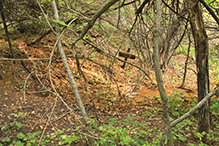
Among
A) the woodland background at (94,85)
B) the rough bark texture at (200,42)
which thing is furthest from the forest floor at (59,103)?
the rough bark texture at (200,42)

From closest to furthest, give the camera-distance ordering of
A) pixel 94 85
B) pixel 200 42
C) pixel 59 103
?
pixel 200 42
pixel 59 103
pixel 94 85

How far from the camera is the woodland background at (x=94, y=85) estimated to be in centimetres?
196

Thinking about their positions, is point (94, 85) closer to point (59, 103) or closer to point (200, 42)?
point (59, 103)

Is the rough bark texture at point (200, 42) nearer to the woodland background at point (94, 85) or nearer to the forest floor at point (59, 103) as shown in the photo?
the woodland background at point (94, 85)

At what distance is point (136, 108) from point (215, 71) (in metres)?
8.50

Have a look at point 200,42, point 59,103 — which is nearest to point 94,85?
point 59,103

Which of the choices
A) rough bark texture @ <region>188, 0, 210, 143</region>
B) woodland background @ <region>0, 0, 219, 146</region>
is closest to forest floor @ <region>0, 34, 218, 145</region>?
woodland background @ <region>0, 0, 219, 146</region>

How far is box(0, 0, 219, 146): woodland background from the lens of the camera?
77.3 inches

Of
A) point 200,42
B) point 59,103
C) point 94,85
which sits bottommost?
→ point 59,103

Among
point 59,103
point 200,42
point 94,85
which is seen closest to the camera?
point 200,42

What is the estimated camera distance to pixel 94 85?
598 centimetres

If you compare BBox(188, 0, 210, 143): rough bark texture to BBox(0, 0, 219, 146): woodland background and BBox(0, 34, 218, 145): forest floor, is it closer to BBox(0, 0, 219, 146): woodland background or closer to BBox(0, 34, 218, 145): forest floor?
BBox(0, 0, 219, 146): woodland background

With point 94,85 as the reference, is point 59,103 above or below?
below

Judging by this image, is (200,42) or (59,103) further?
(59,103)
